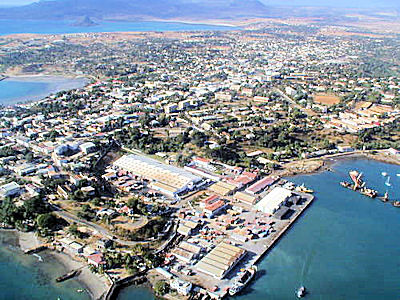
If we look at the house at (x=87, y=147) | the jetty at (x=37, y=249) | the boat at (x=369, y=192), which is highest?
the house at (x=87, y=147)

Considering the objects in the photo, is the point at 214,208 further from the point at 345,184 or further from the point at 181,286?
the point at 345,184

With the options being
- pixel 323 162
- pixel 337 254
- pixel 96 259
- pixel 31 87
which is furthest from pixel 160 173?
pixel 31 87

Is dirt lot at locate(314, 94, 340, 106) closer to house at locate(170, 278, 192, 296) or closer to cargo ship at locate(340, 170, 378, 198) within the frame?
cargo ship at locate(340, 170, 378, 198)

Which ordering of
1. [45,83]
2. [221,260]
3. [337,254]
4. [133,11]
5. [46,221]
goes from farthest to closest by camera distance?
[133,11] < [45,83] < [46,221] < [337,254] < [221,260]

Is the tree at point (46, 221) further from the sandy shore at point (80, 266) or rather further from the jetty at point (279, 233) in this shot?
the jetty at point (279, 233)

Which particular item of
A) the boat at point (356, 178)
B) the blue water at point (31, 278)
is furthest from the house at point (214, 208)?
the boat at point (356, 178)

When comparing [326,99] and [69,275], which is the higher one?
[326,99]

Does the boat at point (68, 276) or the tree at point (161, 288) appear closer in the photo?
the tree at point (161, 288)
